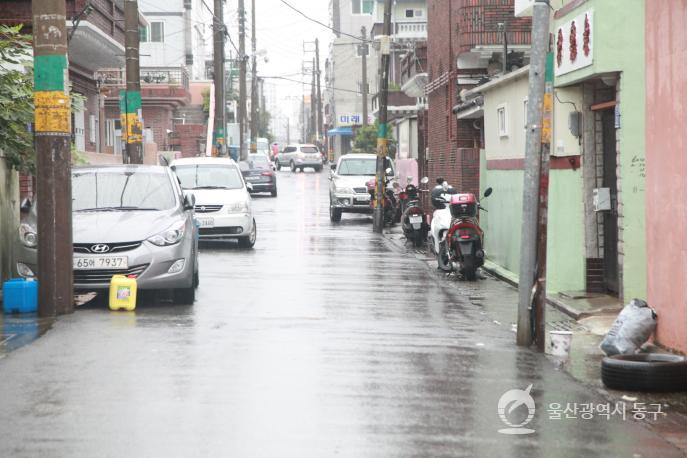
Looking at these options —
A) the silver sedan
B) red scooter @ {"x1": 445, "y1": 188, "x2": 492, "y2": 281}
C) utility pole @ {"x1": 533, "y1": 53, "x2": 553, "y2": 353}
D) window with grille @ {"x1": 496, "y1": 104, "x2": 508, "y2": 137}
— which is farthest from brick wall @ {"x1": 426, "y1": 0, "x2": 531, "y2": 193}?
utility pole @ {"x1": 533, "y1": 53, "x2": 553, "y2": 353}

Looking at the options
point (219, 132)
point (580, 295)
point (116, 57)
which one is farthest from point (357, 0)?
point (580, 295)

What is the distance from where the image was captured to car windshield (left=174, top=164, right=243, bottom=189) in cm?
2328

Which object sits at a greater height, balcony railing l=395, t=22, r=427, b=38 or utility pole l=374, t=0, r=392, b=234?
balcony railing l=395, t=22, r=427, b=38

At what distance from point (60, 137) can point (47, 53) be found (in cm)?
90

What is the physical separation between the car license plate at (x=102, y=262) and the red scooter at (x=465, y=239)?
6.29 metres

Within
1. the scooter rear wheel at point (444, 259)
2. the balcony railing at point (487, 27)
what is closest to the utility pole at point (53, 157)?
the scooter rear wheel at point (444, 259)

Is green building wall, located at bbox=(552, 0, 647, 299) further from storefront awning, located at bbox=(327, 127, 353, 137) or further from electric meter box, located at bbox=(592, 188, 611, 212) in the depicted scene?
storefront awning, located at bbox=(327, 127, 353, 137)

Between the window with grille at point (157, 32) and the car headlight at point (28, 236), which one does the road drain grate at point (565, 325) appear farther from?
the window with grille at point (157, 32)

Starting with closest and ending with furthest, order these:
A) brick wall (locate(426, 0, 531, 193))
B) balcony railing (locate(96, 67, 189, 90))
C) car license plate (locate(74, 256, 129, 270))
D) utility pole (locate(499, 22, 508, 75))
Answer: car license plate (locate(74, 256, 129, 270)) → utility pole (locate(499, 22, 508, 75)) → brick wall (locate(426, 0, 531, 193)) → balcony railing (locate(96, 67, 189, 90))

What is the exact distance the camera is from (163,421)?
23.8 feet

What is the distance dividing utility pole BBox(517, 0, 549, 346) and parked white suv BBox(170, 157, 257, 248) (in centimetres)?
1217

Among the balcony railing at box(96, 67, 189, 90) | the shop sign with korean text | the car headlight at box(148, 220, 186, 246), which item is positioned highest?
the balcony railing at box(96, 67, 189, 90)

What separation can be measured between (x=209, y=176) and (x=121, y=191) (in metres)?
9.15

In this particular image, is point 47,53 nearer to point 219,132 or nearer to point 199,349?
point 199,349
